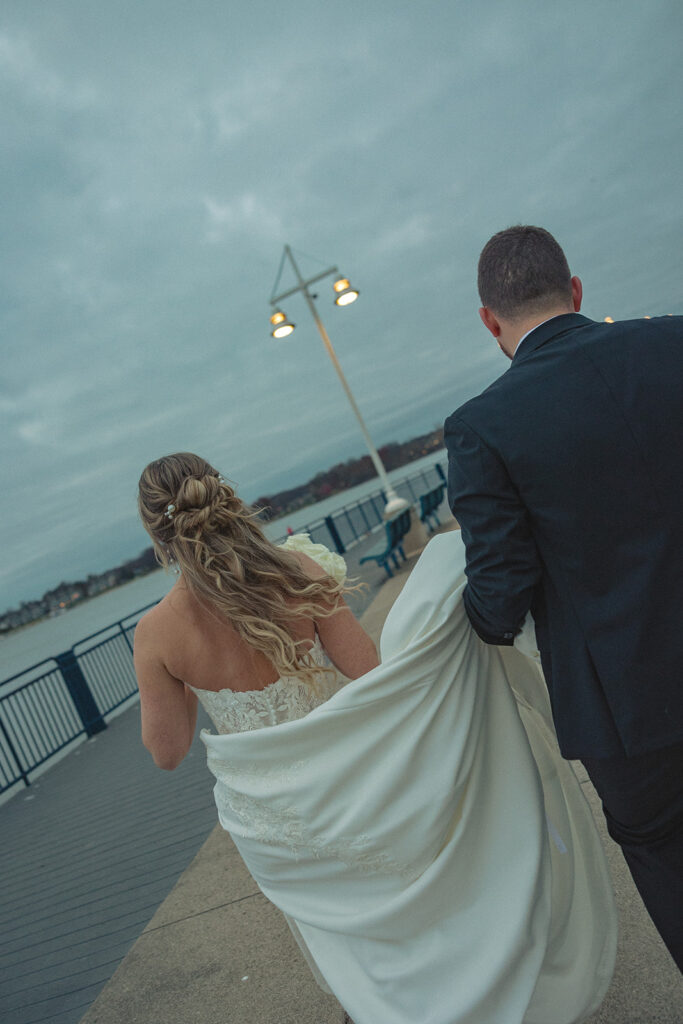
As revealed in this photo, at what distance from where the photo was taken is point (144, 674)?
199cm

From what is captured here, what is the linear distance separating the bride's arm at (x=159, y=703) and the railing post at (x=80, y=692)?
718 cm

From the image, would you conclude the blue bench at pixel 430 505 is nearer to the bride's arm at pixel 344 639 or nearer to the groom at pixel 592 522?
the bride's arm at pixel 344 639

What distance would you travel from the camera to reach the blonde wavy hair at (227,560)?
204 centimetres

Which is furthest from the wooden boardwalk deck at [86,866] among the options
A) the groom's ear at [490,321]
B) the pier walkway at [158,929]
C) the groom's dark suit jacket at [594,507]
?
the groom's ear at [490,321]

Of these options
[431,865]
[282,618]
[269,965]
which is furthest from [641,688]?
[269,965]

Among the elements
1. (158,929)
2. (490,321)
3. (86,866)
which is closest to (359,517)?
(86,866)

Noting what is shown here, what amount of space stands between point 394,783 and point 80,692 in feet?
27.5

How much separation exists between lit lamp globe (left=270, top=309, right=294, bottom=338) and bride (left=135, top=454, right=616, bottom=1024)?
41.4ft

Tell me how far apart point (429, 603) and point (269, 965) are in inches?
82.7

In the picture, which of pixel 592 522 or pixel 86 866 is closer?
pixel 592 522

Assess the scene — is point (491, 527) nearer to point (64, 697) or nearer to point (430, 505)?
point (64, 697)

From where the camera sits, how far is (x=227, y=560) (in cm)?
209

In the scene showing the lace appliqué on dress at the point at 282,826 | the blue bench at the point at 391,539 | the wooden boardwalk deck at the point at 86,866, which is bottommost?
the wooden boardwalk deck at the point at 86,866

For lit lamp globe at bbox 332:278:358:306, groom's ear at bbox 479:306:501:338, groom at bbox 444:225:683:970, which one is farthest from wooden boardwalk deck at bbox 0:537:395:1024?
lit lamp globe at bbox 332:278:358:306
